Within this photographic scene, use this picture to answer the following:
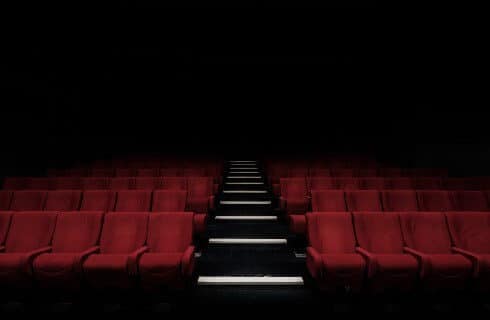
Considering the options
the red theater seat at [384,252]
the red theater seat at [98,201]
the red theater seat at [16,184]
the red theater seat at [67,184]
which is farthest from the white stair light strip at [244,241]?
the red theater seat at [16,184]

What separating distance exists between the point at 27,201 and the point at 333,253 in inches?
66.1

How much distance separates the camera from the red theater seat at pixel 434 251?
1.17 meters

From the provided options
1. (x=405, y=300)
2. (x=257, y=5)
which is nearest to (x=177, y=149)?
(x=257, y=5)

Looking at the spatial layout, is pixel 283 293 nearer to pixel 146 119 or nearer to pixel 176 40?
pixel 176 40

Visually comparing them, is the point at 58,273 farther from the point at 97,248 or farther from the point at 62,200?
the point at 62,200

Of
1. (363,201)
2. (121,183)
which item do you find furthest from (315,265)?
(121,183)

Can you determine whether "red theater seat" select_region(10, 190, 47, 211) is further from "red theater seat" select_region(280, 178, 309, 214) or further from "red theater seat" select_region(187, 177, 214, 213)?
"red theater seat" select_region(280, 178, 309, 214)

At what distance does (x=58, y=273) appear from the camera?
1.17 meters

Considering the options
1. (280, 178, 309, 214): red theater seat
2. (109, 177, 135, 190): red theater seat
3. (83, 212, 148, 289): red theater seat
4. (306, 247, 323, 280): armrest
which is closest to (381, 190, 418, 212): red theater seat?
(280, 178, 309, 214): red theater seat

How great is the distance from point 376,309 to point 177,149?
4.12 metres

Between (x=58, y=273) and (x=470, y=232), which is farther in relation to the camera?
(x=470, y=232)

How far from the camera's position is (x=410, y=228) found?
146 cm

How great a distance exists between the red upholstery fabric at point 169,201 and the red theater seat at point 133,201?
0.04 meters

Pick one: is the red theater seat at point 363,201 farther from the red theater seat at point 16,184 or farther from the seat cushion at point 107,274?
the red theater seat at point 16,184
